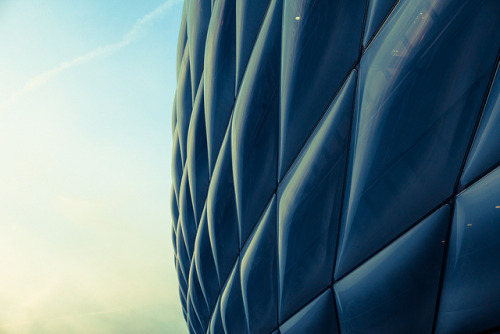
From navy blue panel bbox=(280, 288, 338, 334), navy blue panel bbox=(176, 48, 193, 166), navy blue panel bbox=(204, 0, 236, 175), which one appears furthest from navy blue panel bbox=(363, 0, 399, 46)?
navy blue panel bbox=(176, 48, 193, 166)

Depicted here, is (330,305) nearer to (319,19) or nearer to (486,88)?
(486,88)

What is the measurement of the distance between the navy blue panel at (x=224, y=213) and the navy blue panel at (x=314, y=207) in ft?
6.03

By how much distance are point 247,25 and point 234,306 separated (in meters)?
4.64

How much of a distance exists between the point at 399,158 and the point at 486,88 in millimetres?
564

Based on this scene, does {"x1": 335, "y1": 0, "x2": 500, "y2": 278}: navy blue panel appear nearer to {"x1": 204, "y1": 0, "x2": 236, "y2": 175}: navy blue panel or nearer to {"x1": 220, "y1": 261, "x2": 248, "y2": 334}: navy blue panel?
{"x1": 204, "y1": 0, "x2": 236, "y2": 175}: navy blue panel

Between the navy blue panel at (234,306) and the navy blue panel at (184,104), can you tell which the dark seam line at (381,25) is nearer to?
the navy blue panel at (234,306)

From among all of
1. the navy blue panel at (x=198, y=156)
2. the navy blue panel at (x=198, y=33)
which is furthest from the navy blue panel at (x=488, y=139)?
the navy blue panel at (x=198, y=33)

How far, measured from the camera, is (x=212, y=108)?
5449mm

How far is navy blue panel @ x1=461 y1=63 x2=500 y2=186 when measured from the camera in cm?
144

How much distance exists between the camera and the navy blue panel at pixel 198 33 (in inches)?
257

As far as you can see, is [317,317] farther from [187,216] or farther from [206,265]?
[187,216]

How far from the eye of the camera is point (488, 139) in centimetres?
147

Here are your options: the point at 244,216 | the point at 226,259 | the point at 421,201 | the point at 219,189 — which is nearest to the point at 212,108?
the point at 219,189

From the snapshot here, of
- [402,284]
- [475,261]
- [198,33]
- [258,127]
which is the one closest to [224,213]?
[258,127]
